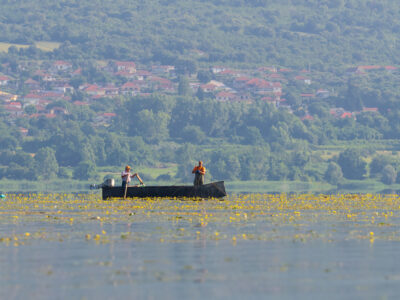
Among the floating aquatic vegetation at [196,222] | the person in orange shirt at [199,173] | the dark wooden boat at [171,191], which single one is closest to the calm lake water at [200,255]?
the floating aquatic vegetation at [196,222]

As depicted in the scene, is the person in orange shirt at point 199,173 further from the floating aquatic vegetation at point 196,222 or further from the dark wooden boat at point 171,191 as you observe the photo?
the floating aquatic vegetation at point 196,222

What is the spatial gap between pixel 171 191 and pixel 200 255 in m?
34.6

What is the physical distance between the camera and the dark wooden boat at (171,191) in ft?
220

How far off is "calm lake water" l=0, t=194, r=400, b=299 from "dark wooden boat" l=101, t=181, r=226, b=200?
45.1ft

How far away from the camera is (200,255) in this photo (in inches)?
1319

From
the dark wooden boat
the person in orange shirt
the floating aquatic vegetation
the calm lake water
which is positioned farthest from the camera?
the person in orange shirt

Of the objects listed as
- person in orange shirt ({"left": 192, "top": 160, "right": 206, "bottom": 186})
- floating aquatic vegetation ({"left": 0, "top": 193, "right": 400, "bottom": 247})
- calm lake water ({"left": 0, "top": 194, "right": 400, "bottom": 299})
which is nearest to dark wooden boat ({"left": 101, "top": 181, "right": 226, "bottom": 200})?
person in orange shirt ({"left": 192, "top": 160, "right": 206, "bottom": 186})

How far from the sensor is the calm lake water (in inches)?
1068

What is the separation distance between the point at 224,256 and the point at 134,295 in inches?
286

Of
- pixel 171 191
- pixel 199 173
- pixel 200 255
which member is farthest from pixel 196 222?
pixel 199 173

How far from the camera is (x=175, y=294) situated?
26.4 meters

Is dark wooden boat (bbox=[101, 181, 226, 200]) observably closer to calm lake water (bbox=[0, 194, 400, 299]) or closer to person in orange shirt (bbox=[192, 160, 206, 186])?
person in orange shirt (bbox=[192, 160, 206, 186])

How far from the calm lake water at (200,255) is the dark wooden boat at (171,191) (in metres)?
13.8

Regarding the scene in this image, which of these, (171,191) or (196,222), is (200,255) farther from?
(171,191)
